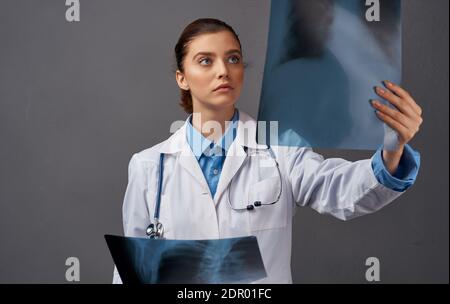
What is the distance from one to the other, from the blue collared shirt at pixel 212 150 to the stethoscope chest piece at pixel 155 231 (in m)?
0.14

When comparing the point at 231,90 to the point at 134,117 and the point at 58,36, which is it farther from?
the point at 58,36

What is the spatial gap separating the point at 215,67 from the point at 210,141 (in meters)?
0.17

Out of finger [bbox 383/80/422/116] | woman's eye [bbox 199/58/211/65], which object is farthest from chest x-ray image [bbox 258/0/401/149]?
woman's eye [bbox 199/58/211/65]

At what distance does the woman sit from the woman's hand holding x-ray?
0.43 ft

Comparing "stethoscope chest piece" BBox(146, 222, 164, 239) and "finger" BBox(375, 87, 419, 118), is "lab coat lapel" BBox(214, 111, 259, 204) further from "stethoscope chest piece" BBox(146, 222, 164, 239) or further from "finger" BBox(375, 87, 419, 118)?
"finger" BBox(375, 87, 419, 118)

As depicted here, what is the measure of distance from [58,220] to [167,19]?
66 centimetres

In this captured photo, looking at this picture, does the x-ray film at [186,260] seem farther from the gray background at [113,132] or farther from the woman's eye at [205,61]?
the gray background at [113,132]

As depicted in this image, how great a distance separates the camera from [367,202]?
1223 millimetres

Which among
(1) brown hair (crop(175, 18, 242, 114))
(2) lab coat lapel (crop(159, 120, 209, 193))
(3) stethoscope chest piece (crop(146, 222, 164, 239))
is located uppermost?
(1) brown hair (crop(175, 18, 242, 114))

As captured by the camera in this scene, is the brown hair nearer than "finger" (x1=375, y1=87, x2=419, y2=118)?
No

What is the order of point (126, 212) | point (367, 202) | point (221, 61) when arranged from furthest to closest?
1. point (126, 212)
2. point (221, 61)
3. point (367, 202)

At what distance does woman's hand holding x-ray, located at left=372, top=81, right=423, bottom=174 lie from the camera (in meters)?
1.14

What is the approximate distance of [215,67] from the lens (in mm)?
1344

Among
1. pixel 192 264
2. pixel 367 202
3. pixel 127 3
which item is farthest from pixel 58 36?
pixel 367 202
